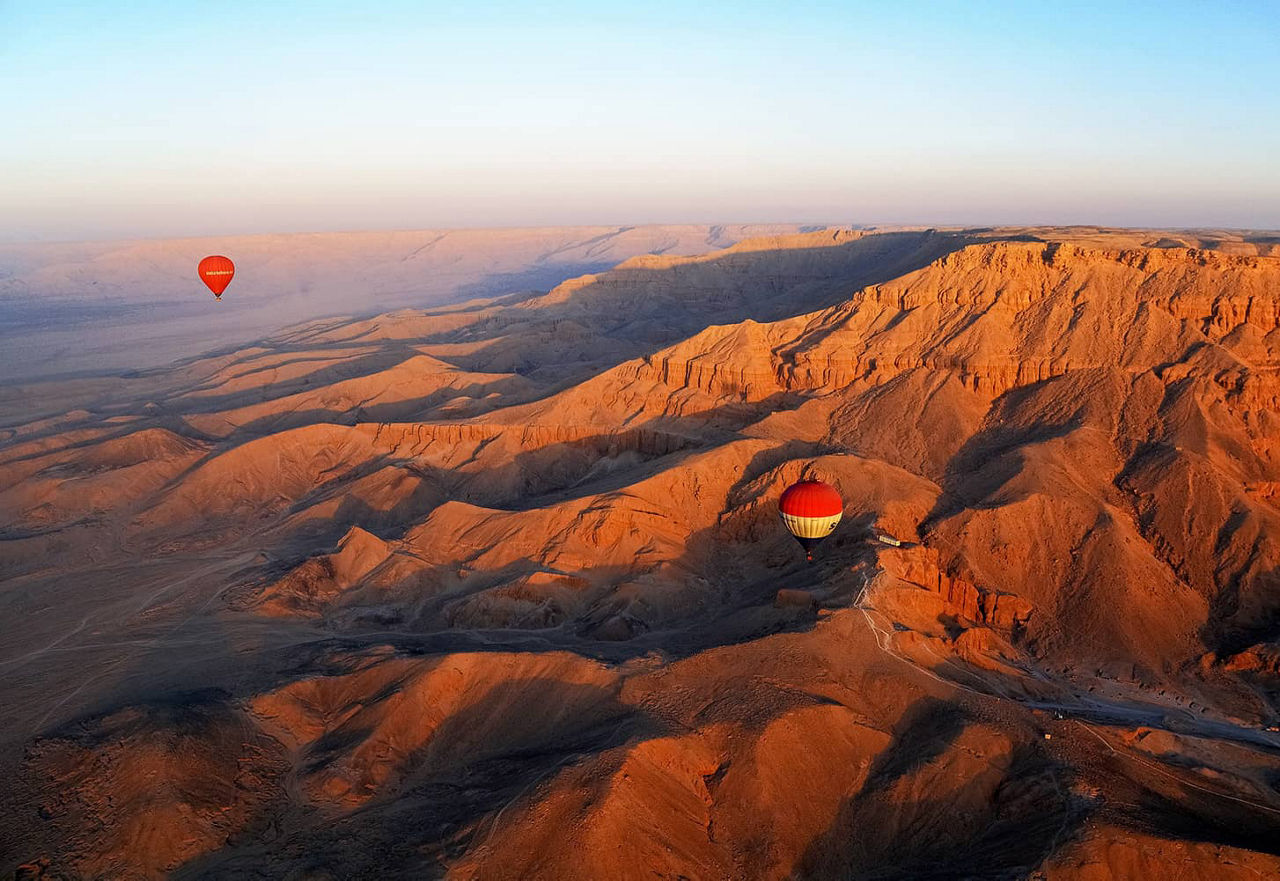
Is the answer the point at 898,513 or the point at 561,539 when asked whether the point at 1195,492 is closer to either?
the point at 898,513

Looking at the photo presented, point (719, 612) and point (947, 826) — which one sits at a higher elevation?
point (947, 826)

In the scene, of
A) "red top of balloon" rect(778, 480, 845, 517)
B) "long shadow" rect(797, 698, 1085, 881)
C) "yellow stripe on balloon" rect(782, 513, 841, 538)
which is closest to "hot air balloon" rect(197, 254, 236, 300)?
"red top of balloon" rect(778, 480, 845, 517)

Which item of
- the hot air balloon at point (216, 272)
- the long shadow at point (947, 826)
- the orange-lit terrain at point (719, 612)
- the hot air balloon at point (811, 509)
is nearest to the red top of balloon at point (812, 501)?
the hot air balloon at point (811, 509)

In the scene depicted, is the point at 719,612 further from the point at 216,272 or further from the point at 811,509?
the point at 216,272

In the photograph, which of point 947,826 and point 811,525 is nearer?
point 947,826

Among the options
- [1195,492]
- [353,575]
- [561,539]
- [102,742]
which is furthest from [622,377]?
[102,742]

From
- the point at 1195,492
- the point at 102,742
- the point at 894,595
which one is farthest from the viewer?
the point at 1195,492

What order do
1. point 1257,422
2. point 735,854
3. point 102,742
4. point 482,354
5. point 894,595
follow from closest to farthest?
1. point 735,854
2. point 102,742
3. point 894,595
4. point 1257,422
5. point 482,354

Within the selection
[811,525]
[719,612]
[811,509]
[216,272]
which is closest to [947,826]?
[811,525]
